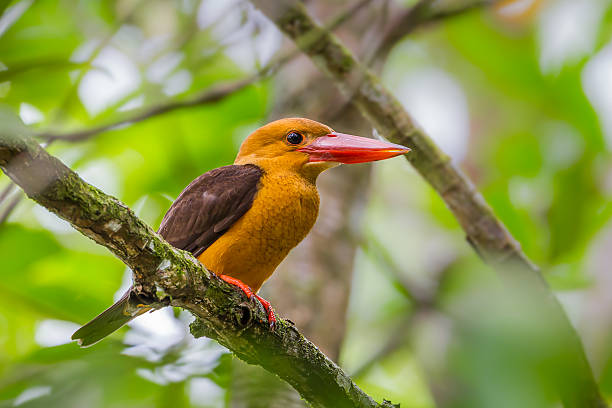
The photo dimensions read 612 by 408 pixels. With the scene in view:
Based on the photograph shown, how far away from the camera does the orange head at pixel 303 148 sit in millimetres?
3461

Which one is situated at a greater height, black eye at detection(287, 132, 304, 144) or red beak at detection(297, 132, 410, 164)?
black eye at detection(287, 132, 304, 144)

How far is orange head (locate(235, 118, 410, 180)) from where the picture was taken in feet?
11.4

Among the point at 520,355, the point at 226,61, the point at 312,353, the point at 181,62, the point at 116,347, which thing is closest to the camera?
the point at 520,355

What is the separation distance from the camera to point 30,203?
3986mm

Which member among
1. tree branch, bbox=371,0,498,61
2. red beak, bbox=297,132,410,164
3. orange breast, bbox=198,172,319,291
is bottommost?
orange breast, bbox=198,172,319,291

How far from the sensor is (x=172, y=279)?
2.14 m

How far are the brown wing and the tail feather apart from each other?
0.35 metres

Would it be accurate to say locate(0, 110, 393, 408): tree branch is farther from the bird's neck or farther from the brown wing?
the bird's neck

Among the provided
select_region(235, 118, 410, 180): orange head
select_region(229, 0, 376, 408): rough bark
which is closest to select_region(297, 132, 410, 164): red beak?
select_region(235, 118, 410, 180): orange head

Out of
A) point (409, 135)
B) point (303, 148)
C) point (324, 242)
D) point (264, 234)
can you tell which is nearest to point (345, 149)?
point (303, 148)

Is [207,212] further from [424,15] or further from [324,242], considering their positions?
[424,15]

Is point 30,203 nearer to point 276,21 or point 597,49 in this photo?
point 276,21

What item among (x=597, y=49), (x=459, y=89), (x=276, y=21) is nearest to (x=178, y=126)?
(x=276, y=21)

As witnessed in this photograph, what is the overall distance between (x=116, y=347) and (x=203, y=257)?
127cm
